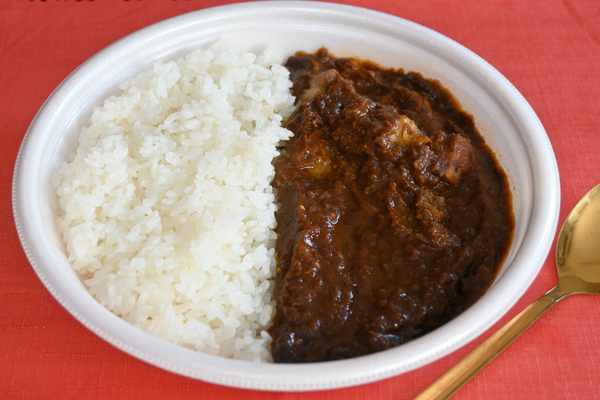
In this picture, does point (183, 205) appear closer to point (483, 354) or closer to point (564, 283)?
point (483, 354)

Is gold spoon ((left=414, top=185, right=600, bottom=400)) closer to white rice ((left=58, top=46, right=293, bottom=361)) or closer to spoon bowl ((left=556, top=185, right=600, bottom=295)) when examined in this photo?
spoon bowl ((left=556, top=185, right=600, bottom=295))

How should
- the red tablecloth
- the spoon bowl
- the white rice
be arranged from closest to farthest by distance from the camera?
the red tablecloth
the white rice
the spoon bowl

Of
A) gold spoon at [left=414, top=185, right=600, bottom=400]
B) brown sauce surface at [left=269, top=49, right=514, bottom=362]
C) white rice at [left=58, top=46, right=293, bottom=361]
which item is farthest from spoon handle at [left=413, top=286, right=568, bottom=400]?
white rice at [left=58, top=46, right=293, bottom=361]

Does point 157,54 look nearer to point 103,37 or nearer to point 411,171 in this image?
point 103,37

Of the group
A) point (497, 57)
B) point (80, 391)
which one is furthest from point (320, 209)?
point (497, 57)

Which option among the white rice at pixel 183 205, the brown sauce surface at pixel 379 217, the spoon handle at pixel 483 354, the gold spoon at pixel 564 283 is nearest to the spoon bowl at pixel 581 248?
the gold spoon at pixel 564 283

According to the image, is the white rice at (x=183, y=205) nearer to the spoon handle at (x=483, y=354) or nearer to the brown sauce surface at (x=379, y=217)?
the brown sauce surface at (x=379, y=217)
